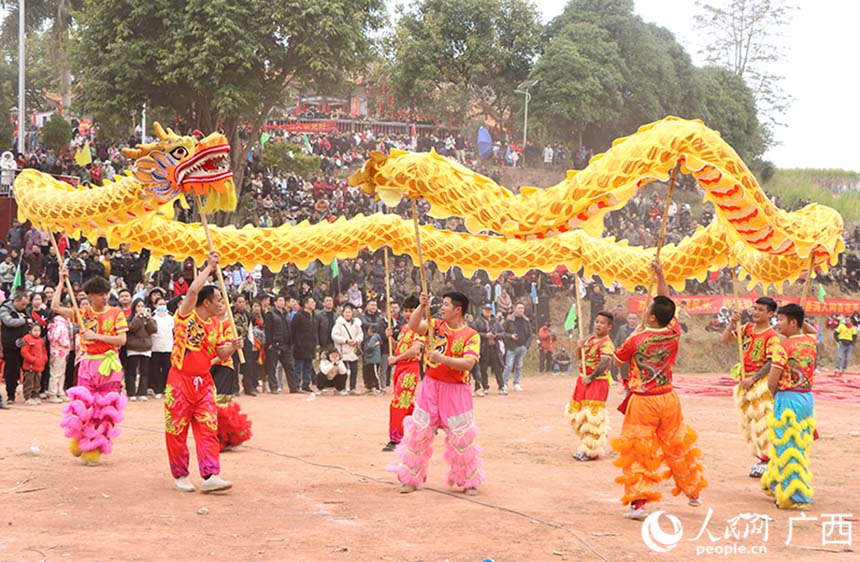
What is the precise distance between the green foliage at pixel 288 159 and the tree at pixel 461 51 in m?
8.73

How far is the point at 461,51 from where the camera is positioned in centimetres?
3716

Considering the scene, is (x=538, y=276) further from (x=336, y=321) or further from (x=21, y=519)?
(x=21, y=519)

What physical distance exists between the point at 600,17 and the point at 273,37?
17484mm

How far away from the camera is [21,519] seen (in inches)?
285

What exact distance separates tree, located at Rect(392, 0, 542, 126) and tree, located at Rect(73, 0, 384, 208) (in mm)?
11624

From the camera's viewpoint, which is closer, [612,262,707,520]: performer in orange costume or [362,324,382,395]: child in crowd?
[612,262,707,520]: performer in orange costume

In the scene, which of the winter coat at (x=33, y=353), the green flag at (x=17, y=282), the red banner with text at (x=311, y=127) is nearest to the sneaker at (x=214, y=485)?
the winter coat at (x=33, y=353)

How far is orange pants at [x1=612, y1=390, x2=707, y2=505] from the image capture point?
767 cm

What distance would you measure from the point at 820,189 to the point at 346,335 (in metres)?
32.2

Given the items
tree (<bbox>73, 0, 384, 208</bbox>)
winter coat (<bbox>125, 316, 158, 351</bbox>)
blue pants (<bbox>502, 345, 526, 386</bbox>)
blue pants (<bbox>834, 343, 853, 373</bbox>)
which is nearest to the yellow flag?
tree (<bbox>73, 0, 384, 208</bbox>)

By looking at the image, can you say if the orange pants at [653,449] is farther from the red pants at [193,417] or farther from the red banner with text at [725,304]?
the red banner with text at [725,304]

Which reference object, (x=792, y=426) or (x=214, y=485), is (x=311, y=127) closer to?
(x=214, y=485)

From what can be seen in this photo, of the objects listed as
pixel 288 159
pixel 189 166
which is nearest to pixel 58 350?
pixel 189 166

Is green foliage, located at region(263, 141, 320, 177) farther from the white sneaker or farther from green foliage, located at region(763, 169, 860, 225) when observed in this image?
the white sneaker
